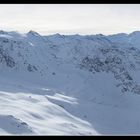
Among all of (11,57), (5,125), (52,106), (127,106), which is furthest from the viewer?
(11,57)

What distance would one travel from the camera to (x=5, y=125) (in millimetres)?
87812

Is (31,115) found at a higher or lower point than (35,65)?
lower

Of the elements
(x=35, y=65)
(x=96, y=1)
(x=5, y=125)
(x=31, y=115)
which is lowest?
(x=96, y=1)

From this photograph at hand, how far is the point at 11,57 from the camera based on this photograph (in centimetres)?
19362

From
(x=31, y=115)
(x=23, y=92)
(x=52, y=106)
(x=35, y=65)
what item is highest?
(x=35, y=65)

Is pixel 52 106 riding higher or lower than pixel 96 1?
higher

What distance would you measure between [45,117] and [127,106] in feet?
195
